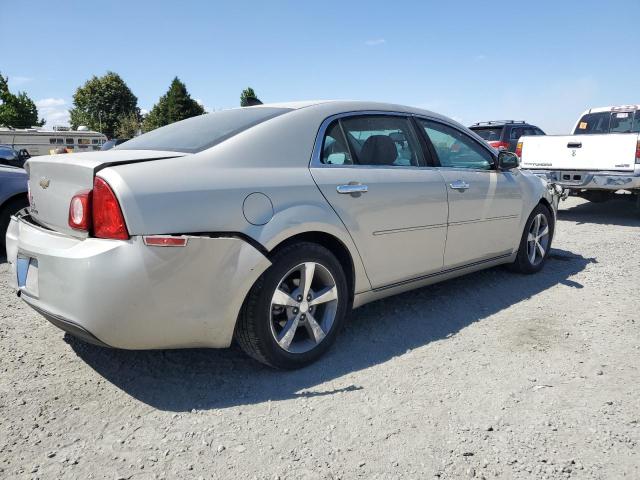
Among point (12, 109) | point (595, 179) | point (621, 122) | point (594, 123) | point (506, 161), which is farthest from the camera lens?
point (12, 109)

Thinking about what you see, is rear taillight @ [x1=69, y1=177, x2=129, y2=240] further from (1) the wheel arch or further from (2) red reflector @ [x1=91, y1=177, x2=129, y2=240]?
(1) the wheel arch

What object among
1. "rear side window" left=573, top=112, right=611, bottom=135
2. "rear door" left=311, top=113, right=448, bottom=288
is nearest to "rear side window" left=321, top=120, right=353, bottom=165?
"rear door" left=311, top=113, right=448, bottom=288

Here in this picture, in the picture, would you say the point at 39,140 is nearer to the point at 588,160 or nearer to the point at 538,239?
the point at 588,160

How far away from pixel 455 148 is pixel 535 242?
1.56m

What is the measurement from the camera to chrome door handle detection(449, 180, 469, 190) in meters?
3.66

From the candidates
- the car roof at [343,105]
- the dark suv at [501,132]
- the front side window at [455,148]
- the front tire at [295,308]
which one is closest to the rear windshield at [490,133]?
the dark suv at [501,132]

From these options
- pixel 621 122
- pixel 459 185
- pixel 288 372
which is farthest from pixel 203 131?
pixel 621 122

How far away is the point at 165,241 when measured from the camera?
88.4 inches

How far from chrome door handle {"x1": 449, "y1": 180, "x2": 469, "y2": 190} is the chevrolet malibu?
1 centimetres

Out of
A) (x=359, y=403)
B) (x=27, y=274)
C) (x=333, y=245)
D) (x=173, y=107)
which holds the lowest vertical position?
(x=359, y=403)

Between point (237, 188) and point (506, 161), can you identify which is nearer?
point (237, 188)

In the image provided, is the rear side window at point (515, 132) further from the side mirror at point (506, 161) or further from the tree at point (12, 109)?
the tree at point (12, 109)

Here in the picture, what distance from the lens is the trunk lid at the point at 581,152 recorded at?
7.47 m

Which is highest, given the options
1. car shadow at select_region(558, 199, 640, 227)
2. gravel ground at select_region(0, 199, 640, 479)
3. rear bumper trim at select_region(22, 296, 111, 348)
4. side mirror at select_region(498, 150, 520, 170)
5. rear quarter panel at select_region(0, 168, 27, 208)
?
side mirror at select_region(498, 150, 520, 170)
